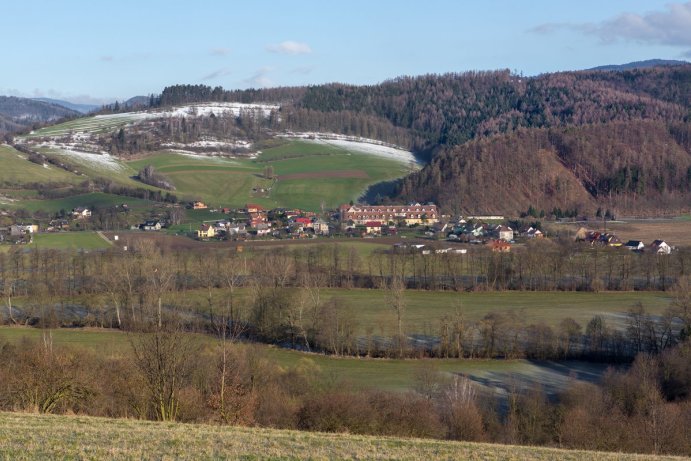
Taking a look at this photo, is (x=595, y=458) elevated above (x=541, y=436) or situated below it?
above

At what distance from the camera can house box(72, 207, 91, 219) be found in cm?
7562

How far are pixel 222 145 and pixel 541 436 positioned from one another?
364ft

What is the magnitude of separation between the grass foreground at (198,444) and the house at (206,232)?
173ft

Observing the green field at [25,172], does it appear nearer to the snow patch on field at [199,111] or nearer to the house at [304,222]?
the house at [304,222]

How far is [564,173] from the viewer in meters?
98.9

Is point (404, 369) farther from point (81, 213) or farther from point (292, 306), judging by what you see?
point (81, 213)

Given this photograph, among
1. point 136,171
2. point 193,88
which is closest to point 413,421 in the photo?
point 136,171

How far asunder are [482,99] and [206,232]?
10434cm

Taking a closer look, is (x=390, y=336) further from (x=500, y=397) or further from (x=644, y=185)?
(x=644, y=185)

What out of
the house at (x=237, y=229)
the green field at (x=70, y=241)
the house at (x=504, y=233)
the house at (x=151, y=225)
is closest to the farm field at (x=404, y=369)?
the green field at (x=70, y=241)

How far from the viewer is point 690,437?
18719mm

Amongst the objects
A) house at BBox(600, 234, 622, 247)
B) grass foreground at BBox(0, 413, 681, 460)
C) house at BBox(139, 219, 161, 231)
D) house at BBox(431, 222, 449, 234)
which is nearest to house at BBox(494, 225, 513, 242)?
house at BBox(431, 222, 449, 234)

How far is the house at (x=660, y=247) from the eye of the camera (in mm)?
57441

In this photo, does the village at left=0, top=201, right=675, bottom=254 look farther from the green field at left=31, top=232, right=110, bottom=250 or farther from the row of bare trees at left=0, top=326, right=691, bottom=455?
the row of bare trees at left=0, top=326, right=691, bottom=455
